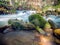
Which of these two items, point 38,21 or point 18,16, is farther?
point 38,21

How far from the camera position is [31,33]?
10.2ft

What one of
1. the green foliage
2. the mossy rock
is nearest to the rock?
the green foliage

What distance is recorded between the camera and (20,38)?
2.98 m

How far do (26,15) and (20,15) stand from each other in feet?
0.39

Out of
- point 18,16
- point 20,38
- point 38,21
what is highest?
point 18,16

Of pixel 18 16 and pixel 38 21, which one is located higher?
pixel 18 16

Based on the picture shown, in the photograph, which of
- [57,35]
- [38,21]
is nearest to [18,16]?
[38,21]

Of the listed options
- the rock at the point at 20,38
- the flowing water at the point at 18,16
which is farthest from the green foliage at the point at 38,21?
the rock at the point at 20,38

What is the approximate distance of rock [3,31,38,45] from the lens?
2889 mm

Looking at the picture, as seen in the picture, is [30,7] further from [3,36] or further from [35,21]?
[3,36]

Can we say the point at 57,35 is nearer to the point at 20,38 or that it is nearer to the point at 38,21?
the point at 38,21

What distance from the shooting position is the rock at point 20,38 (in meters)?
2.89

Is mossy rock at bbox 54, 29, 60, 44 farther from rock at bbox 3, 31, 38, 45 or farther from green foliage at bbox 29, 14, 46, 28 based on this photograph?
rock at bbox 3, 31, 38, 45

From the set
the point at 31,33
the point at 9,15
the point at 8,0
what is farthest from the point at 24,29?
the point at 8,0
